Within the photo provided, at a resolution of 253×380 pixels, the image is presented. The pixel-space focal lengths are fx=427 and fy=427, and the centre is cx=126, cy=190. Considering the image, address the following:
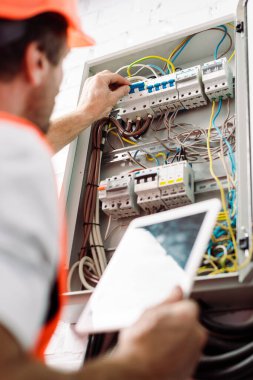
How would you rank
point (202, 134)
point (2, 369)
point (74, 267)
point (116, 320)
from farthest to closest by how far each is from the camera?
point (202, 134)
point (74, 267)
point (116, 320)
point (2, 369)

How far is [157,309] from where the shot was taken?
0.72 metres

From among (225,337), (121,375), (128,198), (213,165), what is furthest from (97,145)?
(121,375)

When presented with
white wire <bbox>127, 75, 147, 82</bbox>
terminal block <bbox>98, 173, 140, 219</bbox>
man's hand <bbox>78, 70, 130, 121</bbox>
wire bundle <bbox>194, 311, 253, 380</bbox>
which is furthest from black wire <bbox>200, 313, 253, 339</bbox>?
white wire <bbox>127, 75, 147, 82</bbox>

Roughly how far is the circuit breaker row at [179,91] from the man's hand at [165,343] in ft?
3.30

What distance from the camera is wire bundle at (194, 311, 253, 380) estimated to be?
0.96m

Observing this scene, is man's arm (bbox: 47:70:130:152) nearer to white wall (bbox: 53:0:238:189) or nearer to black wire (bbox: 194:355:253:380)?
white wall (bbox: 53:0:238:189)

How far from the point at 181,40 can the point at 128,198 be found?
693 millimetres

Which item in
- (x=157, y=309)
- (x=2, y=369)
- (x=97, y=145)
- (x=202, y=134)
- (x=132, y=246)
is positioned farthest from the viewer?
(x=97, y=145)

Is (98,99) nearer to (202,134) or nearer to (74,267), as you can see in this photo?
(202,134)

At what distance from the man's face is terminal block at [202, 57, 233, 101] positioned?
82cm

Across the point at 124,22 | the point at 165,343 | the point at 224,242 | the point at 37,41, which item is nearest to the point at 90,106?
the point at 224,242

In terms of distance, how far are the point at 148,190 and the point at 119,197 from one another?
118 mm

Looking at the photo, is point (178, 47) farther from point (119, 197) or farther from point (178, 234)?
point (178, 234)

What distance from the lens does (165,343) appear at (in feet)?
2.08
